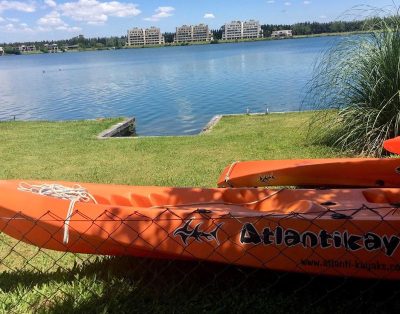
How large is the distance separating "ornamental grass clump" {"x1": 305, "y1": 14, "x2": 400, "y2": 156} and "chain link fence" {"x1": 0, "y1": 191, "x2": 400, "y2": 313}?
13.9ft

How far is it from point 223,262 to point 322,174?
2284 mm

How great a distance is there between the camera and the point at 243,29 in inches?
5994

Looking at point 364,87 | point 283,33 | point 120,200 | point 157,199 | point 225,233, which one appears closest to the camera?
point 225,233

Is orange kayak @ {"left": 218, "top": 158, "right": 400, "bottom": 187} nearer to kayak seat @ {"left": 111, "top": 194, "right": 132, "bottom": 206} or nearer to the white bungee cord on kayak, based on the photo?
kayak seat @ {"left": 111, "top": 194, "right": 132, "bottom": 206}

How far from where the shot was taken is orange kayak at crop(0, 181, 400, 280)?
2.99 m

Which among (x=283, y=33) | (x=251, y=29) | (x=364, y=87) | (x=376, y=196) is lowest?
(x=376, y=196)

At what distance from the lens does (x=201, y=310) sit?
3.13 m

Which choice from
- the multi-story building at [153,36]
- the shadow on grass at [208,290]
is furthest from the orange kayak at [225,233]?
the multi-story building at [153,36]

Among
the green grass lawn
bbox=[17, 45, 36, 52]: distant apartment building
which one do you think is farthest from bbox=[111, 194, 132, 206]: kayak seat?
bbox=[17, 45, 36, 52]: distant apartment building

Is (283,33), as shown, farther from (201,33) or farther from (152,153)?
(152,153)

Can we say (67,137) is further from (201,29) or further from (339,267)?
(201,29)

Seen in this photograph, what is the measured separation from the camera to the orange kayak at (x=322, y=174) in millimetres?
4750

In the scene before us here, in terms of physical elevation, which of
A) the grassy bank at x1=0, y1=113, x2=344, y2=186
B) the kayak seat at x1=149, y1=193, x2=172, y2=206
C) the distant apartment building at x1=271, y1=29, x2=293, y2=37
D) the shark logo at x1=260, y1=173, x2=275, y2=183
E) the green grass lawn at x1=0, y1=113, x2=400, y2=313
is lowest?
the grassy bank at x1=0, y1=113, x2=344, y2=186

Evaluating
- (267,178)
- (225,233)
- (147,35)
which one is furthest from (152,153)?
(147,35)
